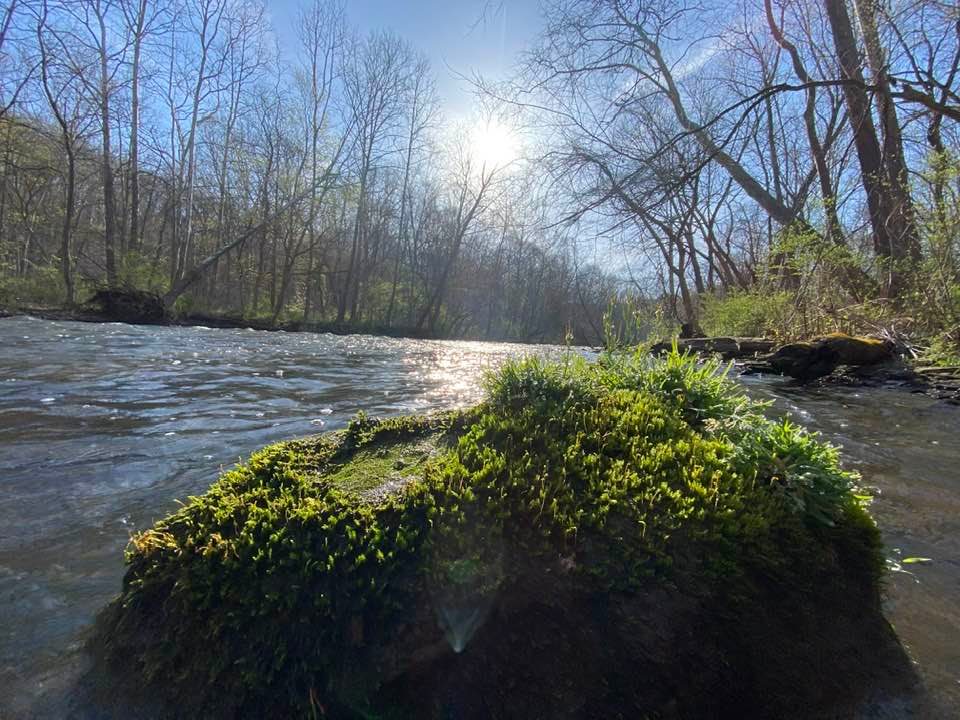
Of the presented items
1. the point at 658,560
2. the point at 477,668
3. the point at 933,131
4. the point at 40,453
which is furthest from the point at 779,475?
the point at 933,131

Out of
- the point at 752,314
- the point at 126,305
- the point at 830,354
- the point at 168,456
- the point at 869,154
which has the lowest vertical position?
the point at 168,456

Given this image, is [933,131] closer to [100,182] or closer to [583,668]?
[583,668]

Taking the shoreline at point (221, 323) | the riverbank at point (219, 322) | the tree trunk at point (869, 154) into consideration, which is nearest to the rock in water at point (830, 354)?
the tree trunk at point (869, 154)

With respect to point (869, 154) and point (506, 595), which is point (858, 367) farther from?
point (506, 595)

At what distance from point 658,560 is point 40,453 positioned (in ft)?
13.5

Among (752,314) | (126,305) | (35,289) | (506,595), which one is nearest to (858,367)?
(752,314)

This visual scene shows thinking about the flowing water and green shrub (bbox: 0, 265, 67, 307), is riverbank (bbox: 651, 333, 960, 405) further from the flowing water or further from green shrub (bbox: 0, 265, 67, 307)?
green shrub (bbox: 0, 265, 67, 307)

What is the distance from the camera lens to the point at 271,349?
11445 millimetres

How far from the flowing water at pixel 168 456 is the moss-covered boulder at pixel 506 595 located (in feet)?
0.76

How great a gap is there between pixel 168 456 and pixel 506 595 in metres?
3.04

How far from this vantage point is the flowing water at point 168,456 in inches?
68.3

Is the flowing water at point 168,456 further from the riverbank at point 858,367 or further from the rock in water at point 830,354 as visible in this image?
the rock in water at point 830,354

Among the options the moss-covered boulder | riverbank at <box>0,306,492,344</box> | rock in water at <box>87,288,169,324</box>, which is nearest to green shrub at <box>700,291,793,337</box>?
the moss-covered boulder

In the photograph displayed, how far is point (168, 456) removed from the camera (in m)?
3.36
